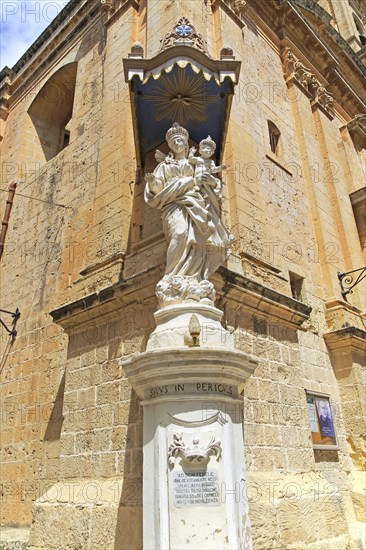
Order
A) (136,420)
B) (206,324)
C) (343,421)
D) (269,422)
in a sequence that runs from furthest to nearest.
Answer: (343,421)
(269,422)
(136,420)
(206,324)

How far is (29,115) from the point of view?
12.2 m

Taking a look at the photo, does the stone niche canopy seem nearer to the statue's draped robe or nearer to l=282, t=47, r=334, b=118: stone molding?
the statue's draped robe

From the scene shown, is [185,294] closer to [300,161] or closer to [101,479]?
[101,479]

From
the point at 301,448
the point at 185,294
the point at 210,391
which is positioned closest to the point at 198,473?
the point at 210,391

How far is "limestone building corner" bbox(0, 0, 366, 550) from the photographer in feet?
14.2

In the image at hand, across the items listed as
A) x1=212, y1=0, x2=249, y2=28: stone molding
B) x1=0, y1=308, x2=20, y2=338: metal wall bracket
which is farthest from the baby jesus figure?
x1=0, y1=308, x2=20, y2=338: metal wall bracket

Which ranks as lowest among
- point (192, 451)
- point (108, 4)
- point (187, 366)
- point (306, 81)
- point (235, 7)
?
point (192, 451)

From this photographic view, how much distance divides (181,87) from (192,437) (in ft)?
13.7

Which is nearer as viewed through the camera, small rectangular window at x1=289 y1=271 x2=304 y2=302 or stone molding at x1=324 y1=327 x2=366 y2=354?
stone molding at x1=324 y1=327 x2=366 y2=354

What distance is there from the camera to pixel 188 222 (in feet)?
16.5

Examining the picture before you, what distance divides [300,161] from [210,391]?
7046 mm

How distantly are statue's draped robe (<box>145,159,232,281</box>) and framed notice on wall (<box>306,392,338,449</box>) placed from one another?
9.96 ft

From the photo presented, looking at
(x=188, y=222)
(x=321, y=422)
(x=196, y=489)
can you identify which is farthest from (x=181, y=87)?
(x=321, y=422)

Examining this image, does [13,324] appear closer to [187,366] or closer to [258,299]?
[258,299]
